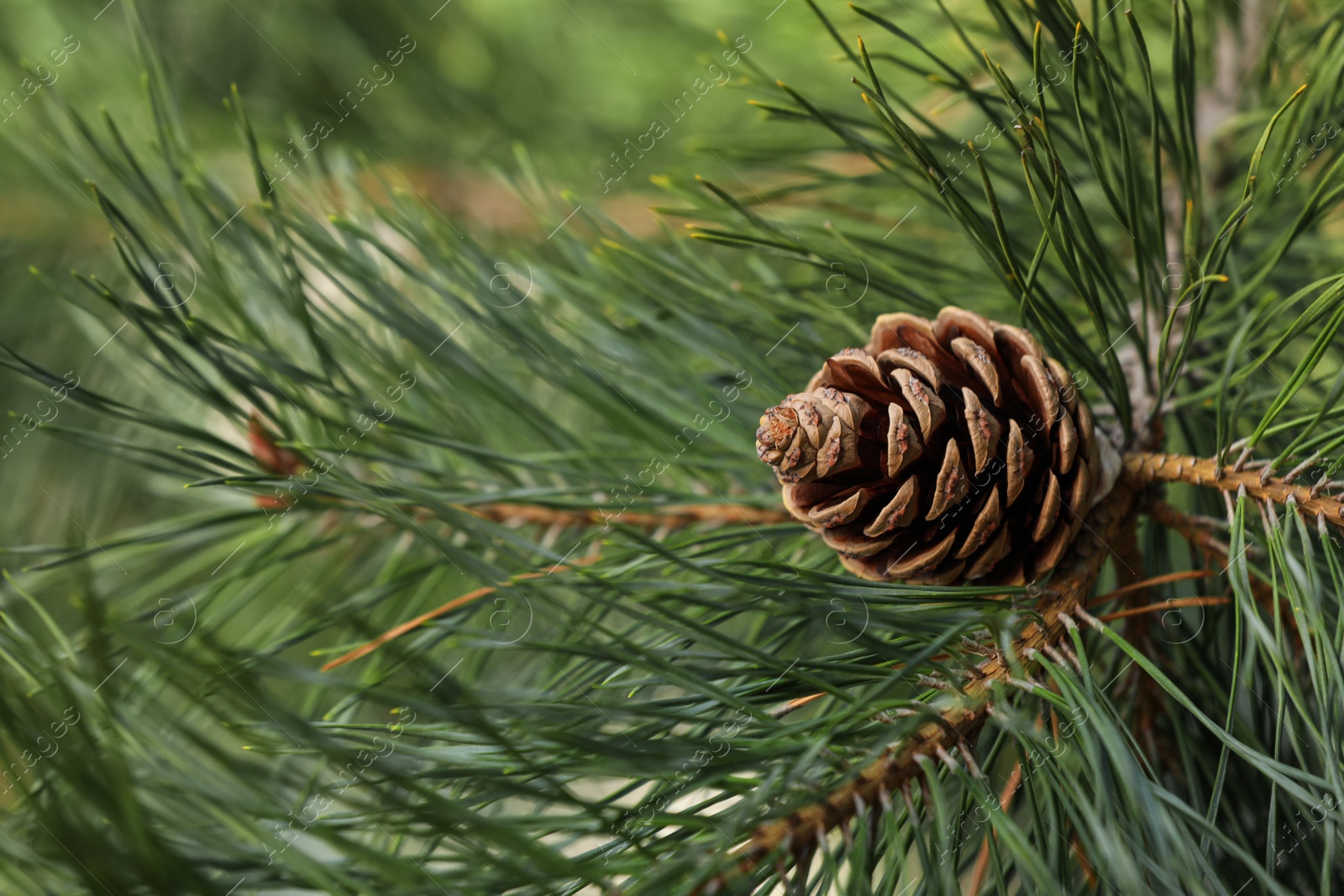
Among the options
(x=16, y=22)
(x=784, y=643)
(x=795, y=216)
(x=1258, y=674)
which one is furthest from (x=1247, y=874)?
(x=16, y=22)

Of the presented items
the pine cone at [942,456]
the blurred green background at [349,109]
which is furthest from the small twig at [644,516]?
the blurred green background at [349,109]

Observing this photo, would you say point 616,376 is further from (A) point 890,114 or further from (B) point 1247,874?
(B) point 1247,874

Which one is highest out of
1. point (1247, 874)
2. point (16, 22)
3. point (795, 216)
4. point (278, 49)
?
point (16, 22)
